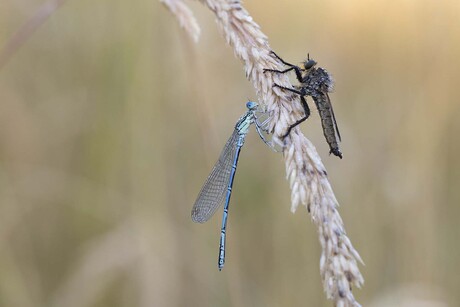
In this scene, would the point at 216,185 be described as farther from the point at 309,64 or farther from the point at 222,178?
the point at 309,64

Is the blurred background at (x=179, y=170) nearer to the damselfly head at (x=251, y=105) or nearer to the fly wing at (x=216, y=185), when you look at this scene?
the fly wing at (x=216, y=185)

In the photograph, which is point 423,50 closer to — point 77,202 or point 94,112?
point 94,112

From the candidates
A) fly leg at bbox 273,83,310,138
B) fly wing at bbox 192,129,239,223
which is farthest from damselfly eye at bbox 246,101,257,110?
fly leg at bbox 273,83,310,138

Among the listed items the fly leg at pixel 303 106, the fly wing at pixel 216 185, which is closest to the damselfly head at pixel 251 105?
the fly wing at pixel 216 185

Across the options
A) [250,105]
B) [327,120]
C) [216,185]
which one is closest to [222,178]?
[216,185]

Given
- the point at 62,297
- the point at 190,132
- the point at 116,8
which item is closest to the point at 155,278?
the point at 62,297

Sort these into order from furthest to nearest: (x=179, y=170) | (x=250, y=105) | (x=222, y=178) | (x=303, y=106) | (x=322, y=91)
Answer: (x=179, y=170)
(x=222, y=178)
(x=250, y=105)
(x=322, y=91)
(x=303, y=106)
